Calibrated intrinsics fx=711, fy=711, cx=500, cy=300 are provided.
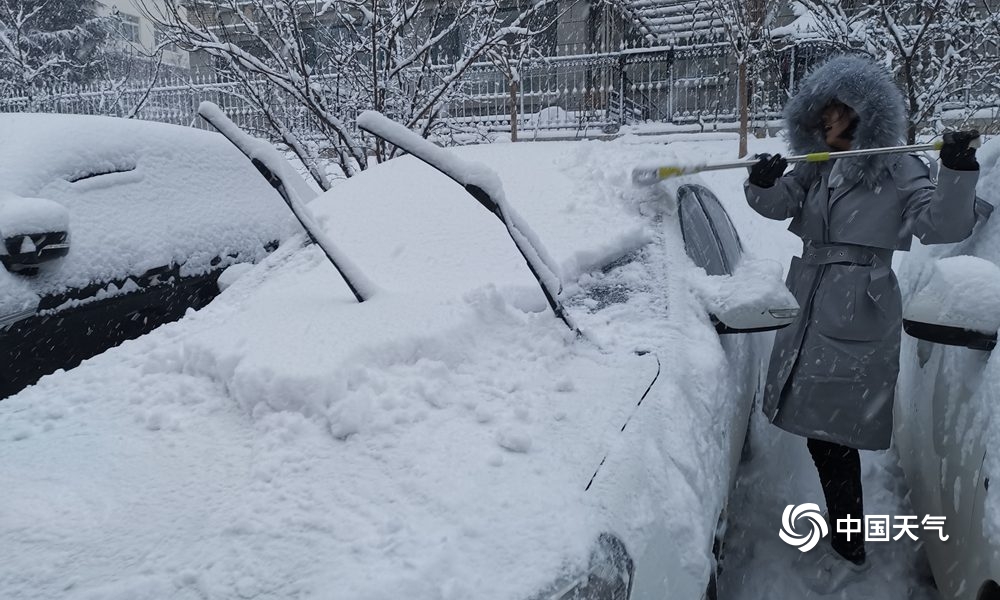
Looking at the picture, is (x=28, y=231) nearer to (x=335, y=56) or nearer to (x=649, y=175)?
(x=649, y=175)

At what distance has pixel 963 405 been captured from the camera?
2.16 meters

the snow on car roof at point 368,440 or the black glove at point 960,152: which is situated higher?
the black glove at point 960,152

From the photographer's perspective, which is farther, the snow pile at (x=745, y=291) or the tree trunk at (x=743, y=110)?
the tree trunk at (x=743, y=110)

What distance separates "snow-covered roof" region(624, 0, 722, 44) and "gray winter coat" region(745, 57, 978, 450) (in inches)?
490

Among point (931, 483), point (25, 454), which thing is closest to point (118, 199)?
point (25, 454)

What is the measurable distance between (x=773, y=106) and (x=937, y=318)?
33.7 feet

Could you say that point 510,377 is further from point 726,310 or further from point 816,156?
point 816,156

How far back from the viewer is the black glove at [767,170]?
2529 millimetres

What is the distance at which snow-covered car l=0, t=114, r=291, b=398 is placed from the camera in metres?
2.82

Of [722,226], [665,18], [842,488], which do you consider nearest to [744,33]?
[665,18]

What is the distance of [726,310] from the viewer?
7.10ft

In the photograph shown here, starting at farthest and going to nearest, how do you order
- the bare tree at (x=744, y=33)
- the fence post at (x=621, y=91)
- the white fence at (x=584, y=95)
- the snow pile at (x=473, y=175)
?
the fence post at (x=621, y=91), the white fence at (x=584, y=95), the bare tree at (x=744, y=33), the snow pile at (x=473, y=175)

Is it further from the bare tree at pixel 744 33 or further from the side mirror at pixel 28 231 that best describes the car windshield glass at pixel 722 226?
the bare tree at pixel 744 33

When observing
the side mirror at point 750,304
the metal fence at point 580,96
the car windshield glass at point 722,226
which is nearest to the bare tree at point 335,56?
the car windshield glass at point 722,226
